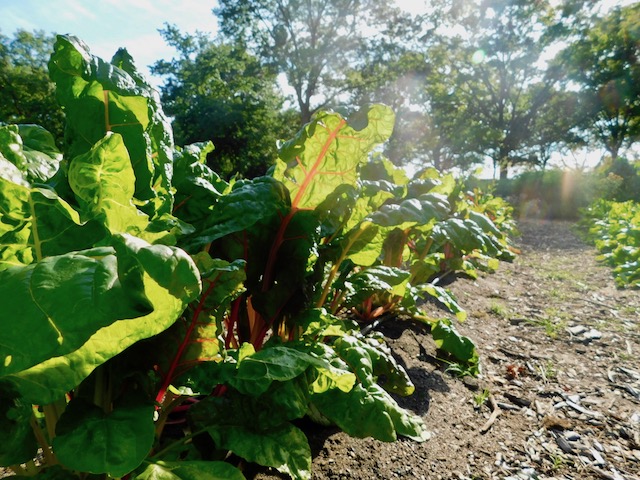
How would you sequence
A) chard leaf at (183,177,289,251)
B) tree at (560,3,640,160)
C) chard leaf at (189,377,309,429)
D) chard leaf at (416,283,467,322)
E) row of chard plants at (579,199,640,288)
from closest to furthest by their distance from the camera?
chard leaf at (189,377,309,429) → chard leaf at (183,177,289,251) → chard leaf at (416,283,467,322) → row of chard plants at (579,199,640,288) → tree at (560,3,640,160)

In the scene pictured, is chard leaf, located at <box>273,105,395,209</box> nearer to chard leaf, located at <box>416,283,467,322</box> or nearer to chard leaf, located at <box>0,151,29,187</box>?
chard leaf, located at <box>0,151,29,187</box>

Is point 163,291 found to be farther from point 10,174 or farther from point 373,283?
point 373,283

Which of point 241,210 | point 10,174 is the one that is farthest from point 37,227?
point 241,210

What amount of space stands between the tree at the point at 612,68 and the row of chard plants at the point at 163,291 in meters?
26.5

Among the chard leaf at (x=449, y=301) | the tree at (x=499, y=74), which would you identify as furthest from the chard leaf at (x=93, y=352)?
the tree at (x=499, y=74)

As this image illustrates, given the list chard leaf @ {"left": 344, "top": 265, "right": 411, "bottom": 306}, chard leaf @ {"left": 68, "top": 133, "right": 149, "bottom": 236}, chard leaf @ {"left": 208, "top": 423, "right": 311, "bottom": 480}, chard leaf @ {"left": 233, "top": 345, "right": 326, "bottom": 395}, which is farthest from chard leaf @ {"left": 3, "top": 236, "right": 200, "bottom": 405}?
chard leaf @ {"left": 344, "top": 265, "right": 411, "bottom": 306}

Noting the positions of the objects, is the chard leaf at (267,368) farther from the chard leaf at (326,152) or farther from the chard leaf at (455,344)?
the chard leaf at (455,344)

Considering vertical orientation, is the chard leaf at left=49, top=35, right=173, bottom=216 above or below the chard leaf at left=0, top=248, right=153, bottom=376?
above

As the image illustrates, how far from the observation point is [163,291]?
81cm

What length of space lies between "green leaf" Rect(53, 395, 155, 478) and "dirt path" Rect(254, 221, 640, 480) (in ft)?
1.92

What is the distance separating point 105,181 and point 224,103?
63.0 ft

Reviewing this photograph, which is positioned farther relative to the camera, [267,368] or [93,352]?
[267,368]

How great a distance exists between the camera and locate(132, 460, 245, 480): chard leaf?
3.18 ft

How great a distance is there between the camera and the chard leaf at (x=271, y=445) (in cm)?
109
